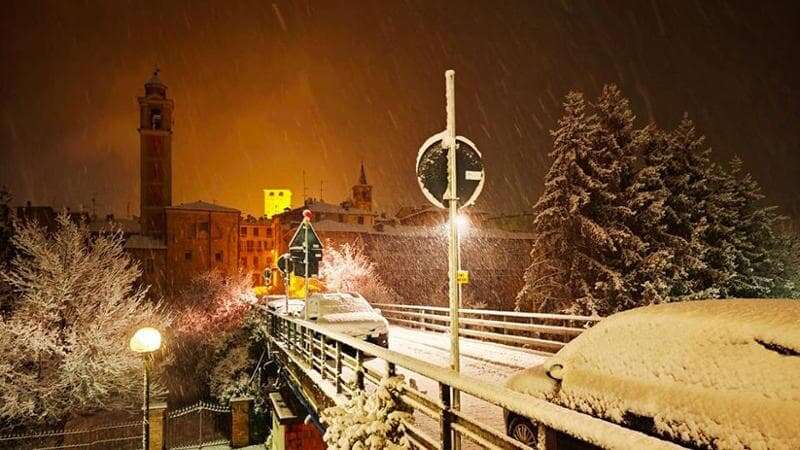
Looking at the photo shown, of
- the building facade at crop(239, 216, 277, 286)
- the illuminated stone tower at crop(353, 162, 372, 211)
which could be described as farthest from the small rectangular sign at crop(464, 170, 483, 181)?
the illuminated stone tower at crop(353, 162, 372, 211)

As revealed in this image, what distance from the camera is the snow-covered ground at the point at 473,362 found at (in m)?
7.84

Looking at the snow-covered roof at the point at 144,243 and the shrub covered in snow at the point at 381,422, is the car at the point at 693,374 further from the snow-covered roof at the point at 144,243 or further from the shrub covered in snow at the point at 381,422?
the snow-covered roof at the point at 144,243

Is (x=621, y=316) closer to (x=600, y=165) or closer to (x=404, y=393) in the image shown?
(x=404, y=393)

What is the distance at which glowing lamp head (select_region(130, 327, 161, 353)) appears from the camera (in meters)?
10.8

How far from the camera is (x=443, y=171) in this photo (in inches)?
239

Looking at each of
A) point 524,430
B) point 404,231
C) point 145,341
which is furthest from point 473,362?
point 404,231

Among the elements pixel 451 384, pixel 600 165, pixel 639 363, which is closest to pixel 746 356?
pixel 639 363

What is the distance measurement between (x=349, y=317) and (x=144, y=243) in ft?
205

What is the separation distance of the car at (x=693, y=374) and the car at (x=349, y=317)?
1031cm

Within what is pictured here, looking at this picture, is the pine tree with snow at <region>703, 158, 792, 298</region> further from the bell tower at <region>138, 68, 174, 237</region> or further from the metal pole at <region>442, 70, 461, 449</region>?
the bell tower at <region>138, 68, 174, 237</region>

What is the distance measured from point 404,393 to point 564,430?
302 centimetres

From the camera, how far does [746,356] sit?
3.37 m

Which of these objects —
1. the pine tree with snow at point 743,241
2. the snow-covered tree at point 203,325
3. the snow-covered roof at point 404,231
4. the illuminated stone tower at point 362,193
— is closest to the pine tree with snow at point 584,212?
the pine tree with snow at point 743,241

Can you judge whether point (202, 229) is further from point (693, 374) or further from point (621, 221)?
point (693, 374)
